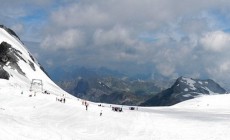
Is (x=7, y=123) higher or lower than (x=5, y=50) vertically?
lower

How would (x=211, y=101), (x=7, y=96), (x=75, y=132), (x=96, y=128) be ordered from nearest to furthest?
(x=75, y=132)
(x=96, y=128)
(x=7, y=96)
(x=211, y=101)

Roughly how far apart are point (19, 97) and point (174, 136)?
50199mm

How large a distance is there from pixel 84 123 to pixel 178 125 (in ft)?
52.8

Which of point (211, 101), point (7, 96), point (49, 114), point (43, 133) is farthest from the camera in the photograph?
point (211, 101)

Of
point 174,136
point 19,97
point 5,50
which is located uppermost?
point 5,50

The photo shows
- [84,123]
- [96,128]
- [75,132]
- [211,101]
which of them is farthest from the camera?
[211,101]

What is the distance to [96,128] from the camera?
196 ft

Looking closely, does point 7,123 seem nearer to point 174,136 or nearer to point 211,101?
point 174,136

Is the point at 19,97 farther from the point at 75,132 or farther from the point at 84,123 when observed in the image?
the point at 75,132

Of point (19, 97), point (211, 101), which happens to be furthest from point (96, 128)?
point (211, 101)

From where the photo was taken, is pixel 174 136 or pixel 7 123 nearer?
pixel 7 123

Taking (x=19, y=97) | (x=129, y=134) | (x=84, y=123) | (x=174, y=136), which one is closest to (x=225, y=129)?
(x=174, y=136)

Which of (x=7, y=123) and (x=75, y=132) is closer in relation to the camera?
(x=7, y=123)

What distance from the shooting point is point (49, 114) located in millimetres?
73000
